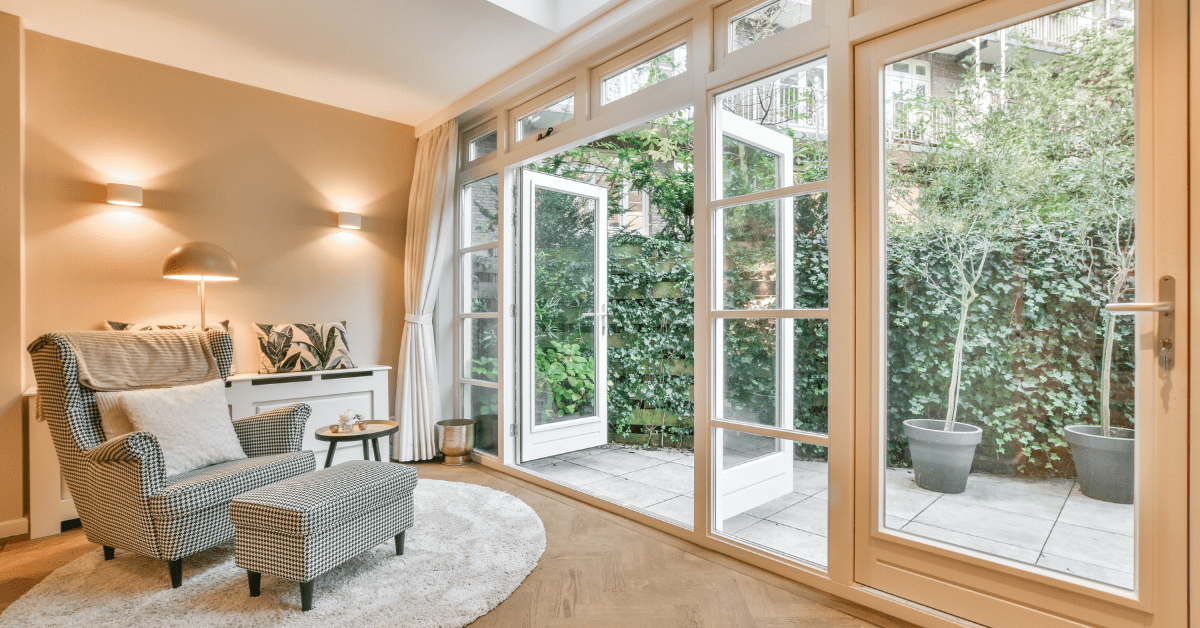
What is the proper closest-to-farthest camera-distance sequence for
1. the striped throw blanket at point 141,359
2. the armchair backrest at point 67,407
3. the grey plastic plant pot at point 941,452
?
the grey plastic plant pot at point 941,452 → the armchair backrest at point 67,407 → the striped throw blanket at point 141,359

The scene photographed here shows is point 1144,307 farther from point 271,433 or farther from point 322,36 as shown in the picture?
point 322,36

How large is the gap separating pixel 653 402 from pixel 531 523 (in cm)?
212

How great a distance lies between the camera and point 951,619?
74.6 inches

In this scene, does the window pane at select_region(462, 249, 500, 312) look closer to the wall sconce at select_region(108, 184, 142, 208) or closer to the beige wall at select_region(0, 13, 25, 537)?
the wall sconce at select_region(108, 184, 142, 208)

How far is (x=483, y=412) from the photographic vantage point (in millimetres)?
4320

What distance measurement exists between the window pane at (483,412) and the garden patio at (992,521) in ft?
5.50

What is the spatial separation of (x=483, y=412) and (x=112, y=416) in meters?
Answer: 2.25

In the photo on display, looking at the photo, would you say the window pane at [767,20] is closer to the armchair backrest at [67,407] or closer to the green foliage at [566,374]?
the green foliage at [566,374]

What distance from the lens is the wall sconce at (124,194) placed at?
3203 millimetres

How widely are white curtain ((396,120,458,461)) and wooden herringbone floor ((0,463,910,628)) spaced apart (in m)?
1.71

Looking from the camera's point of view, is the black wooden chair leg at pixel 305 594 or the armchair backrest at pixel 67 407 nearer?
the black wooden chair leg at pixel 305 594

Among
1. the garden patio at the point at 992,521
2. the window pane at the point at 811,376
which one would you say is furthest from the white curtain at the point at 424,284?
the window pane at the point at 811,376

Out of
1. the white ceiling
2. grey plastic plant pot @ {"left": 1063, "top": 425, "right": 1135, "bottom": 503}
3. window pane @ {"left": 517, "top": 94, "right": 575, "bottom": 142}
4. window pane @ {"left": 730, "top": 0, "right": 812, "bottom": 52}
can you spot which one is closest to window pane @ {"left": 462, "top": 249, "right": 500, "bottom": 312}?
window pane @ {"left": 517, "top": 94, "right": 575, "bottom": 142}

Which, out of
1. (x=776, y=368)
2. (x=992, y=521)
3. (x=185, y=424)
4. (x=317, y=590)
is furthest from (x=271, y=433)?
(x=992, y=521)
